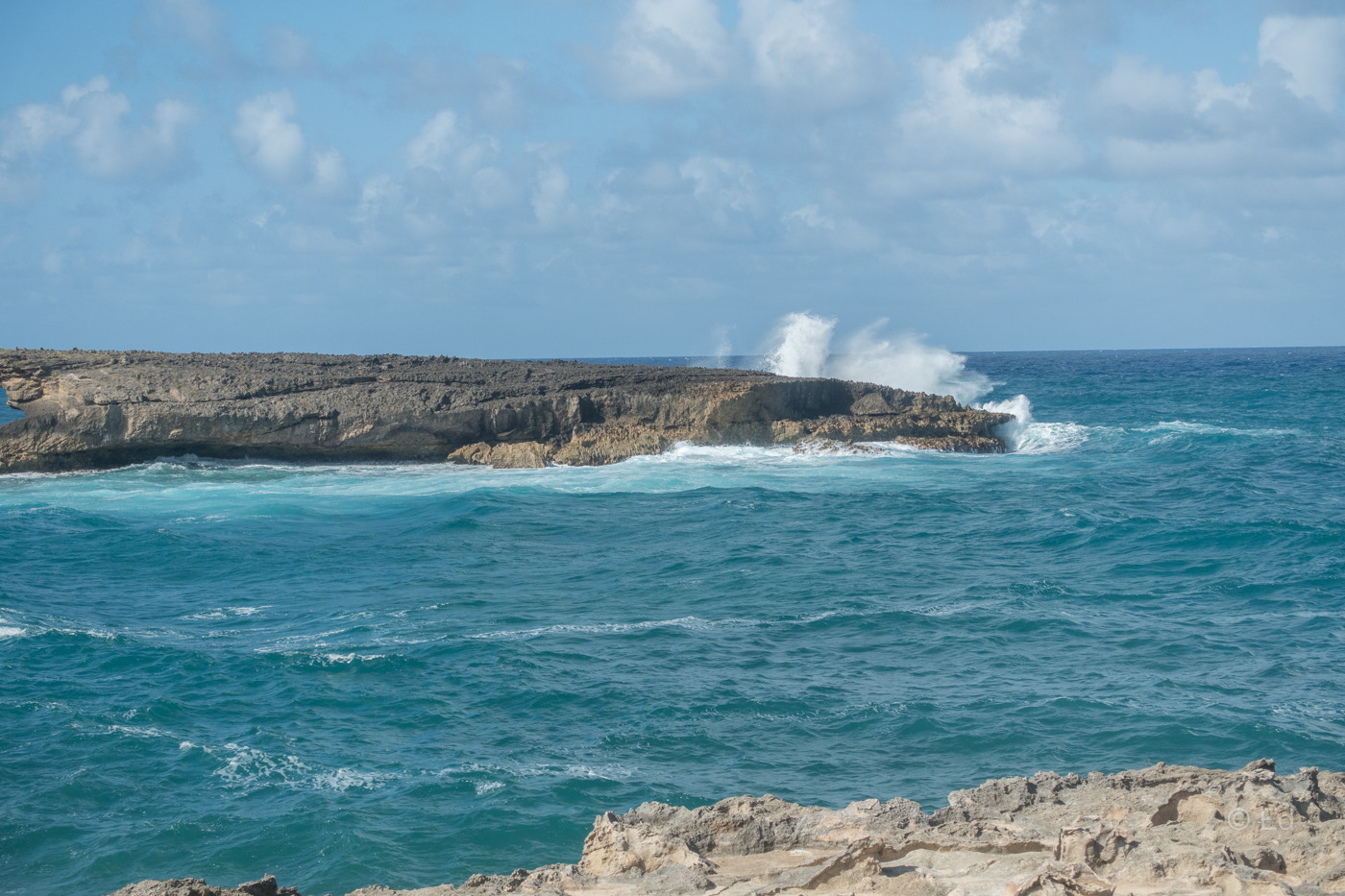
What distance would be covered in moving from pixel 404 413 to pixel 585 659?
1965 centimetres

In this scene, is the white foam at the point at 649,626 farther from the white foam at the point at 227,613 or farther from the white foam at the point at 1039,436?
the white foam at the point at 1039,436

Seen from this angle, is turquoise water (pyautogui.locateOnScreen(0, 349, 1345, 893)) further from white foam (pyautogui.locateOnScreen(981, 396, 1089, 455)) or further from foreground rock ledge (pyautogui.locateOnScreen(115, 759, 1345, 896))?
white foam (pyautogui.locateOnScreen(981, 396, 1089, 455))

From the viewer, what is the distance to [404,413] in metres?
30.2

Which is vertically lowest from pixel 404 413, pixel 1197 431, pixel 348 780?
pixel 348 780

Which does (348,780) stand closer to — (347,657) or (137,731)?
(137,731)

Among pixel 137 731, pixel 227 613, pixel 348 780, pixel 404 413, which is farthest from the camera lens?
pixel 404 413

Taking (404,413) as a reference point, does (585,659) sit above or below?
below

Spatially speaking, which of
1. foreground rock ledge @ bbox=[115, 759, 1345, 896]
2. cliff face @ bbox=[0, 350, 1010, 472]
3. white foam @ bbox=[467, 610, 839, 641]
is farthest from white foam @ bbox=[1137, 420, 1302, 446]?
foreground rock ledge @ bbox=[115, 759, 1345, 896]

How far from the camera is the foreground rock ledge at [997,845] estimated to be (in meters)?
5.12

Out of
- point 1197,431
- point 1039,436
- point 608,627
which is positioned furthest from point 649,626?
point 1197,431

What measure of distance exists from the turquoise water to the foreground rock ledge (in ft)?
6.57

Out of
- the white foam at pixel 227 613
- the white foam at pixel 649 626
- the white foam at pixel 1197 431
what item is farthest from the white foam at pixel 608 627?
the white foam at pixel 1197 431

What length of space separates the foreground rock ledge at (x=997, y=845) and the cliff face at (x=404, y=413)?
2365 cm

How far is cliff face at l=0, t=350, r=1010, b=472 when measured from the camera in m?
29.2
